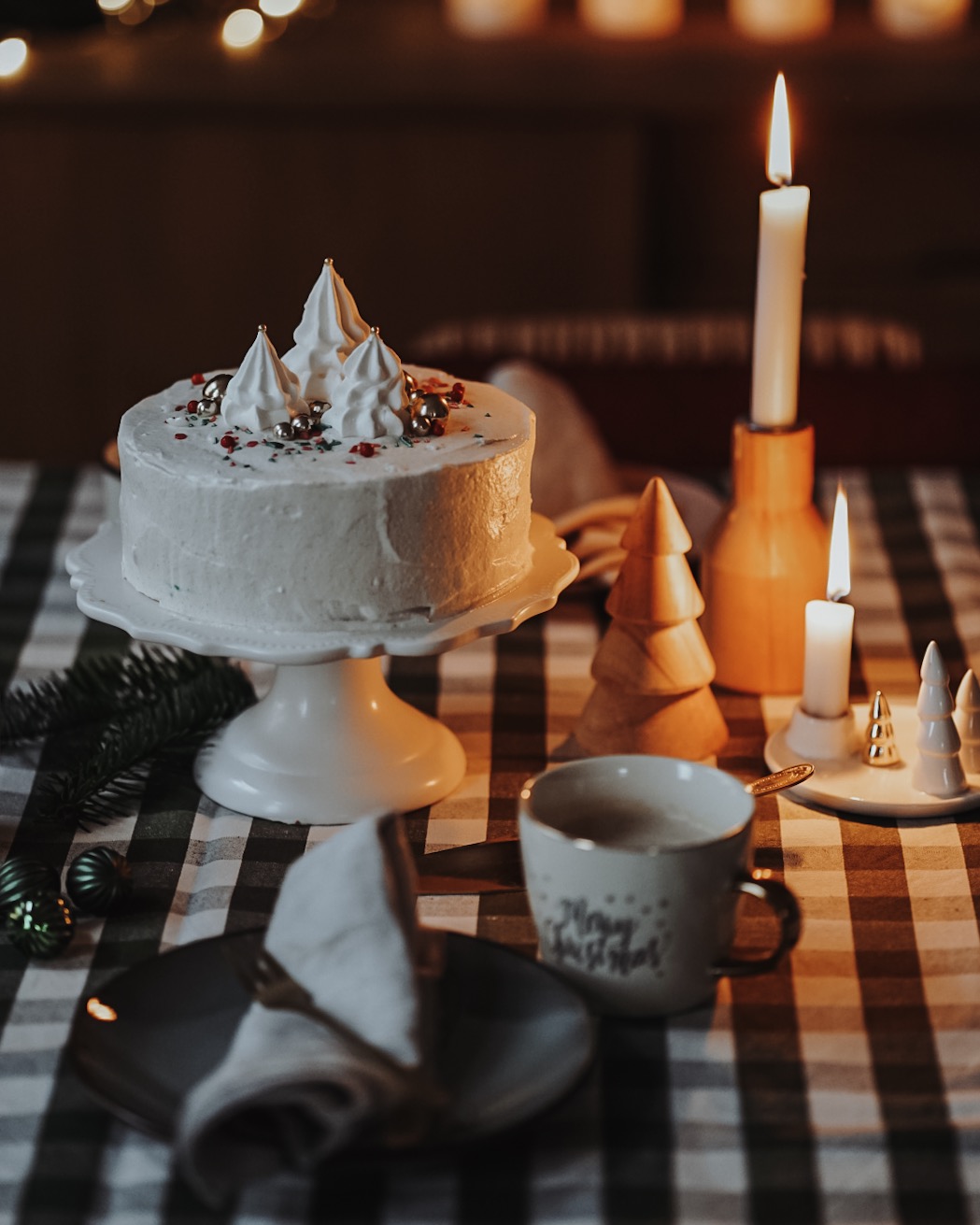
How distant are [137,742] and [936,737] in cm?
49

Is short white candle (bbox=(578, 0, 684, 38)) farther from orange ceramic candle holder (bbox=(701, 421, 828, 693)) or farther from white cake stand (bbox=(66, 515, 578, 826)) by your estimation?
white cake stand (bbox=(66, 515, 578, 826))

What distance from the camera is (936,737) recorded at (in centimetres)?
89

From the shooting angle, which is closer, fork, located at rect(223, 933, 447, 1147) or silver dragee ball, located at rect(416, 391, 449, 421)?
fork, located at rect(223, 933, 447, 1147)

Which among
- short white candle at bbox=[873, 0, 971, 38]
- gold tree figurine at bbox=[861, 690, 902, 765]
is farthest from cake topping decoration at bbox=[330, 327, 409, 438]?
short white candle at bbox=[873, 0, 971, 38]

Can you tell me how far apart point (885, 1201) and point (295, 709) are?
468 mm

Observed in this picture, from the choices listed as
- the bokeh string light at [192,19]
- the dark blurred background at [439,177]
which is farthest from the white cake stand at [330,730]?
the bokeh string light at [192,19]

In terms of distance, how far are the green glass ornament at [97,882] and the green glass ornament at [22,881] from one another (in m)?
0.01

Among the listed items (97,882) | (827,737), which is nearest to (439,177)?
(827,737)

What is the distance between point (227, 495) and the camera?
32.4 inches

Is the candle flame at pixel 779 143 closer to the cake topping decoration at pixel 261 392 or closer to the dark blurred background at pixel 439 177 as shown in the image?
the cake topping decoration at pixel 261 392

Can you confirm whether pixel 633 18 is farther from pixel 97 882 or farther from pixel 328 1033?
pixel 328 1033

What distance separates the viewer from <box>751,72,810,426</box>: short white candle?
103cm

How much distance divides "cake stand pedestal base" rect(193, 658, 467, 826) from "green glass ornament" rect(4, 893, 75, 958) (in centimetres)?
16

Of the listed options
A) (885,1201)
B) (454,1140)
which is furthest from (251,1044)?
(885,1201)
